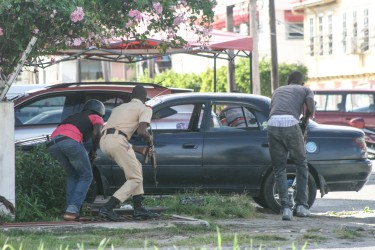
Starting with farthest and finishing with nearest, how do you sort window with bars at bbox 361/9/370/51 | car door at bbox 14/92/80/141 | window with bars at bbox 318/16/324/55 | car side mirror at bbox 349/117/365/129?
window with bars at bbox 318/16/324/55, window with bars at bbox 361/9/370/51, car side mirror at bbox 349/117/365/129, car door at bbox 14/92/80/141

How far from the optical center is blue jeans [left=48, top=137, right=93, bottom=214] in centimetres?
1230

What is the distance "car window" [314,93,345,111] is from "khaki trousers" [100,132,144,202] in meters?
17.2

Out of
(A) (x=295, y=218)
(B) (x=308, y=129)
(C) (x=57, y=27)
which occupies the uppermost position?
(C) (x=57, y=27)

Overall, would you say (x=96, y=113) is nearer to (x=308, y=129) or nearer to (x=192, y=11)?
(x=192, y=11)

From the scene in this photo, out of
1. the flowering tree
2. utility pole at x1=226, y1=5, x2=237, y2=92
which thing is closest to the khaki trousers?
the flowering tree

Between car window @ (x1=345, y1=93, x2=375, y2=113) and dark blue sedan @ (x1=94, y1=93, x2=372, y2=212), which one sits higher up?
car window @ (x1=345, y1=93, x2=375, y2=113)

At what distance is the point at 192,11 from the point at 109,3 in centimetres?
134

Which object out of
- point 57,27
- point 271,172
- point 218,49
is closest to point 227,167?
point 271,172

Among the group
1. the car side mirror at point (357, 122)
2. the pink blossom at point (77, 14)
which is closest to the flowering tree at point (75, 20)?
the pink blossom at point (77, 14)

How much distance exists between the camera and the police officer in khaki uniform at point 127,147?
40.3 feet

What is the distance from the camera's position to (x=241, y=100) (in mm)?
14617

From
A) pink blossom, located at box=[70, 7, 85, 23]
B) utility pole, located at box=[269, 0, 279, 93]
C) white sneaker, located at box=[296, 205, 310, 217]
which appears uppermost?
utility pole, located at box=[269, 0, 279, 93]

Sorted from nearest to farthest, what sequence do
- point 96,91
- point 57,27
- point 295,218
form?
1. point 57,27
2. point 295,218
3. point 96,91

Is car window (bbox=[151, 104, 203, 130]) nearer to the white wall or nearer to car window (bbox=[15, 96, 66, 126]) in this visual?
the white wall
